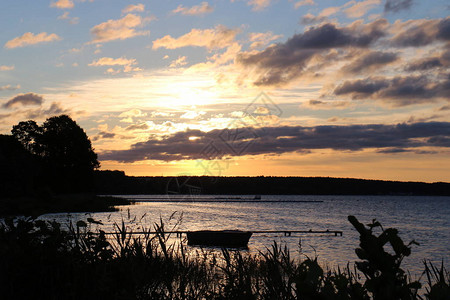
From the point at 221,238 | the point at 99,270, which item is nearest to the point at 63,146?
the point at 221,238

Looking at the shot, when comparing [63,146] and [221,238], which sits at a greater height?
[63,146]

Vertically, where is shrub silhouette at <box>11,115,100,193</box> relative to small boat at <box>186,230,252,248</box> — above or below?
above

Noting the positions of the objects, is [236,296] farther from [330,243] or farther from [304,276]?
[330,243]

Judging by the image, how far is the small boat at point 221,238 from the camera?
101ft

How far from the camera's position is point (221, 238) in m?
30.9

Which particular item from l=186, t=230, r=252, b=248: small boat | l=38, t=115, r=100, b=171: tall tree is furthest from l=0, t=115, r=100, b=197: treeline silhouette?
l=186, t=230, r=252, b=248: small boat

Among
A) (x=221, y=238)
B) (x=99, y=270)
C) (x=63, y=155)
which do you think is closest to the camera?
(x=99, y=270)

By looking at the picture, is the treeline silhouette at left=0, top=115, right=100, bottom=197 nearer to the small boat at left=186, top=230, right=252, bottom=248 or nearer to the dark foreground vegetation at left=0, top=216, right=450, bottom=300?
the small boat at left=186, top=230, right=252, bottom=248

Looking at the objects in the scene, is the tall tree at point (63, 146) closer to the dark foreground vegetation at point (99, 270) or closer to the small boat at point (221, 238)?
the small boat at point (221, 238)

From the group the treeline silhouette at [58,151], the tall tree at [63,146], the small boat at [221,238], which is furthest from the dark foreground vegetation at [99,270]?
the tall tree at [63,146]

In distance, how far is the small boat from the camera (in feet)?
101

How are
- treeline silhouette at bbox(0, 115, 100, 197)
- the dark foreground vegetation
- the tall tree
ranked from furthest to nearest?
the tall tree < treeline silhouette at bbox(0, 115, 100, 197) < the dark foreground vegetation

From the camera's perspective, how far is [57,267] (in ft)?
23.0

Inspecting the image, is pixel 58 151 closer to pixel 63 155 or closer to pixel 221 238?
pixel 63 155
